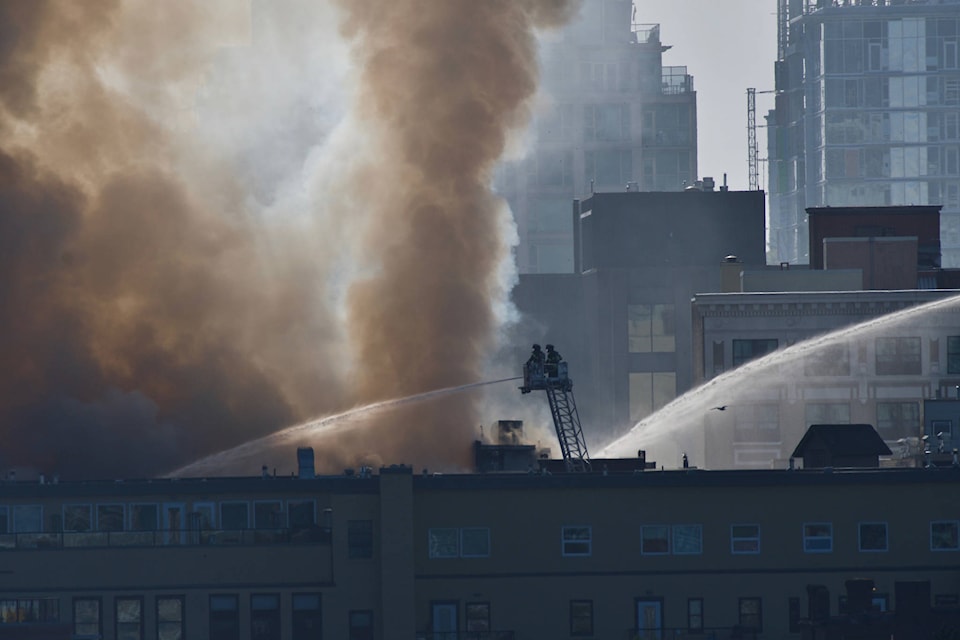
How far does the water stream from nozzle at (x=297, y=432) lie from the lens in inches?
3344

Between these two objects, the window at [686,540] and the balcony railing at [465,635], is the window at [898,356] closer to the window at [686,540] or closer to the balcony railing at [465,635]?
the window at [686,540]

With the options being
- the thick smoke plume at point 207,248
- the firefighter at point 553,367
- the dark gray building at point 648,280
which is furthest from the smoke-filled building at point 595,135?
the firefighter at point 553,367

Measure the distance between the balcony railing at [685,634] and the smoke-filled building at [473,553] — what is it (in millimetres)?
55

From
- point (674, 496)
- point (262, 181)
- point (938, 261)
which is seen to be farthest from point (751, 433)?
point (262, 181)

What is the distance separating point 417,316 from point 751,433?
15445mm

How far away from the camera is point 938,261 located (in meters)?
113

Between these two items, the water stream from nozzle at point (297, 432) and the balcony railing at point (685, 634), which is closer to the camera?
the balcony railing at point (685, 634)

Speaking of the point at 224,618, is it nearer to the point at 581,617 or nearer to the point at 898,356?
the point at 581,617

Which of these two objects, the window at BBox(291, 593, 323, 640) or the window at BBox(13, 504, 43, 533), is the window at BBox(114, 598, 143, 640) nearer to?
the window at BBox(13, 504, 43, 533)

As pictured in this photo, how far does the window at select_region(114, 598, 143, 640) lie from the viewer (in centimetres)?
6391

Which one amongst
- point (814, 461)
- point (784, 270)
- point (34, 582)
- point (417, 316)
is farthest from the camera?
point (784, 270)

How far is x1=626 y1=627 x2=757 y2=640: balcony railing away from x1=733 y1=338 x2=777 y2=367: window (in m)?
35.5

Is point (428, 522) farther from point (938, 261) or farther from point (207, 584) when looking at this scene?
point (938, 261)

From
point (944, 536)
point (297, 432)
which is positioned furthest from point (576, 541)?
point (297, 432)
